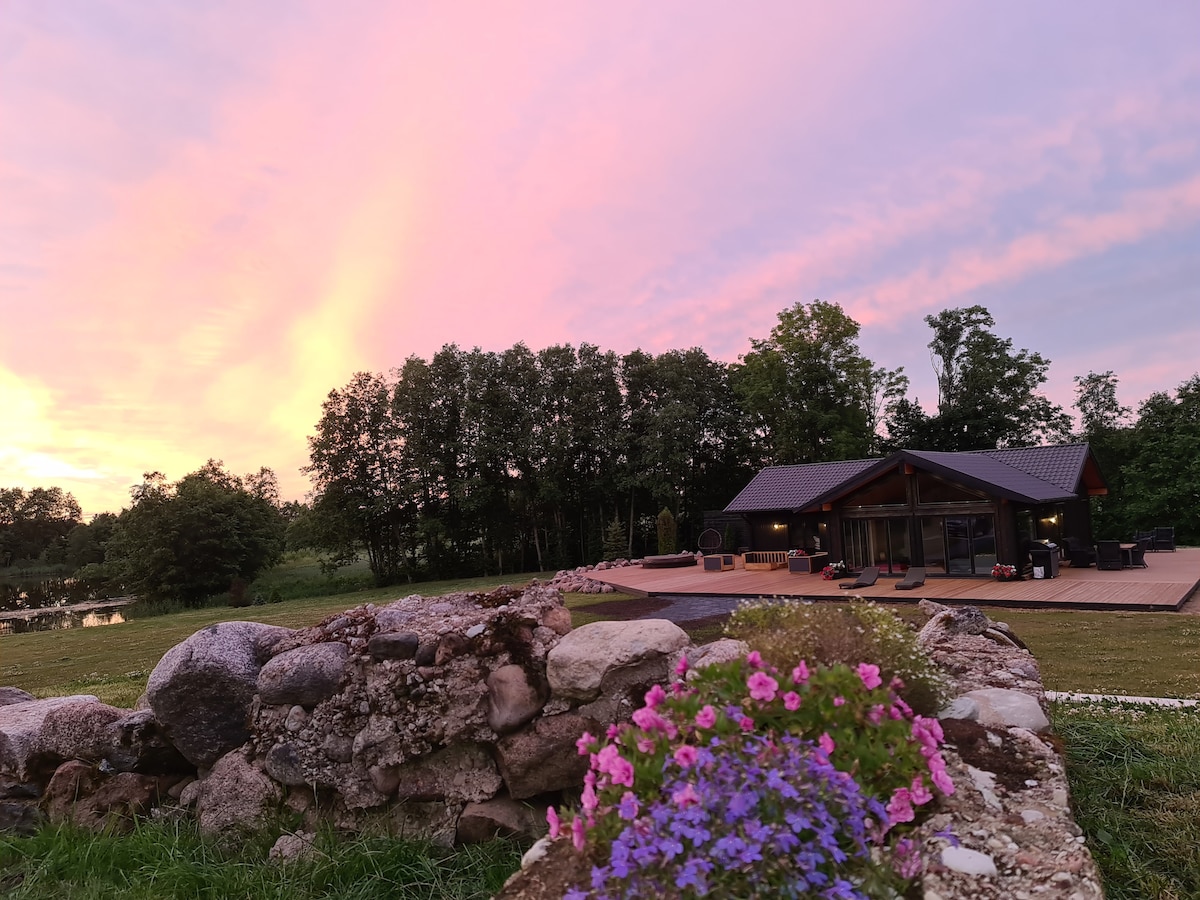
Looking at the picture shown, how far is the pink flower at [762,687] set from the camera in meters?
2.05

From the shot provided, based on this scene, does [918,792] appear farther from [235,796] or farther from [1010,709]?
[235,796]

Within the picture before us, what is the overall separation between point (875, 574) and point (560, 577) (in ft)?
32.3

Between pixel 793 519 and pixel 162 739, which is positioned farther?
pixel 793 519

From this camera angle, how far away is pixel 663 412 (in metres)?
31.1

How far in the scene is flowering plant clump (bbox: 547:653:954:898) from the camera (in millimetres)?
1618

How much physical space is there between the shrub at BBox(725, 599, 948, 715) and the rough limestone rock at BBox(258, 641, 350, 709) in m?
2.64

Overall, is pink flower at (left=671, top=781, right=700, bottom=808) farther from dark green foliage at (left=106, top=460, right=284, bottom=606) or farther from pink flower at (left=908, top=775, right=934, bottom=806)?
dark green foliage at (left=106, top=460, right=284, bottom=606)

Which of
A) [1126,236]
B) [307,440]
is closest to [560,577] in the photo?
[307,440]

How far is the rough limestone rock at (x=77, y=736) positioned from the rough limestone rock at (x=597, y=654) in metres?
3.44

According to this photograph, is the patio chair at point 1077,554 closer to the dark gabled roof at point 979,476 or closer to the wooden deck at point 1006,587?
the wooden deck at point 1006,587

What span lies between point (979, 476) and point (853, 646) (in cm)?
1570

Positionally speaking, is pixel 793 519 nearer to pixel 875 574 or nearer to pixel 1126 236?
pixel 875 574

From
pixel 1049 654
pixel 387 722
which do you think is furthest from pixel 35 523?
pixel 1049 654

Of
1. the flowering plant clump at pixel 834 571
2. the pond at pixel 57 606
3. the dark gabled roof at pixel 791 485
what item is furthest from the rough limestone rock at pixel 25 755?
the pond at pixel 57 606
